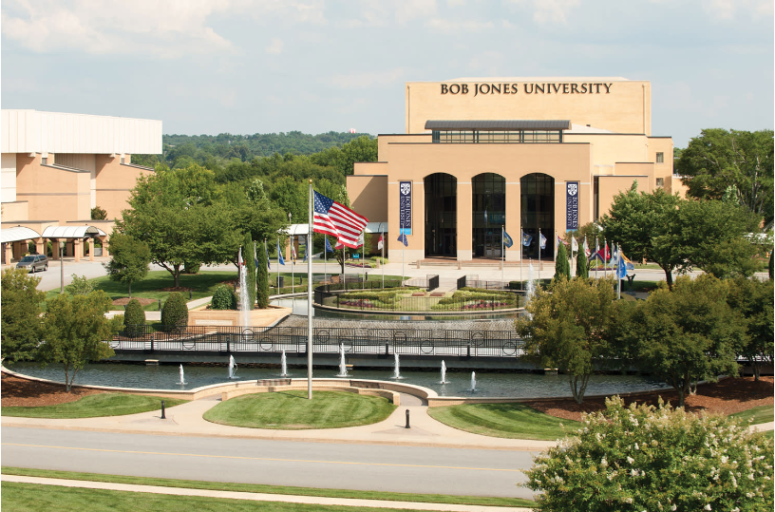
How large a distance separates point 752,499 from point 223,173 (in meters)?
167

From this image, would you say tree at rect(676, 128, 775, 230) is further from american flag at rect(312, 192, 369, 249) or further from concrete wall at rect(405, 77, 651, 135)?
american flag at rect(312, 192, 369, 249)

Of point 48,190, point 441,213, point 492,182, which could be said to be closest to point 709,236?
point 492,182

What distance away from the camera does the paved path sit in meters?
19.0

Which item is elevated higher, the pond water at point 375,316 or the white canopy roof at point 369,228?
the white canopy roof at point 369,228

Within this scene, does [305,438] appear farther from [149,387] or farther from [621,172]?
[621,172]

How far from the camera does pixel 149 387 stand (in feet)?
117

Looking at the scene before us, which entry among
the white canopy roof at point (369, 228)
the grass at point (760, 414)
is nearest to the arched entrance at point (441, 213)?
the white canopy roof at point (369, 228)

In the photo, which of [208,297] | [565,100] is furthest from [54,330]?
[565,100]

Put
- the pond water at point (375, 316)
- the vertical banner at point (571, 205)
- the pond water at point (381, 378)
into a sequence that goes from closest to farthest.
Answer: the pond water at point (381, 378) → the pond water at point (375, 316) → the vertical banner at point (571, 205)

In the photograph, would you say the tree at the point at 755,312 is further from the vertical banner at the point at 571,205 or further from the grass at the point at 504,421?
the vertical banner at the point at 571,205

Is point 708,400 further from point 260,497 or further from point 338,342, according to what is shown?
point 260,497

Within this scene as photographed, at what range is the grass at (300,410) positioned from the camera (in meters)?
27.7

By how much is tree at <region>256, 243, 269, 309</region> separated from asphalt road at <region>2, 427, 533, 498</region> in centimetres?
2336

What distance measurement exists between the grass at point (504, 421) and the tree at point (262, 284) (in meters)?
21.5
